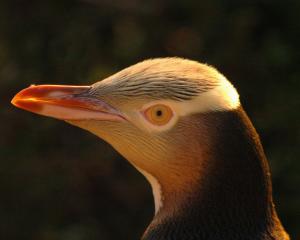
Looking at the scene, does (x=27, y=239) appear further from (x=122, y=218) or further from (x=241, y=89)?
(x=241, y=89)

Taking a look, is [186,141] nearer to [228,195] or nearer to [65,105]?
[228,195]

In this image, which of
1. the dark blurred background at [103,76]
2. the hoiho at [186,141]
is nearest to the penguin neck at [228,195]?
the hoiho at [186,141]

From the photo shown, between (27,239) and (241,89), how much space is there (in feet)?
4.53

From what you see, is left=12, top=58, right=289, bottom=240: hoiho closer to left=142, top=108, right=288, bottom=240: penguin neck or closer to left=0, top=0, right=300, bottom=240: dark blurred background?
left=142, top=108, right=288, bottom=240: penguin neck

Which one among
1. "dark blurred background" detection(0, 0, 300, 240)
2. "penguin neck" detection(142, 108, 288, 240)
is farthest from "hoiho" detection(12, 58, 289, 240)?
"dark blurred background" detection(0, 0, 300, 240)

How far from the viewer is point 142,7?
213 inches

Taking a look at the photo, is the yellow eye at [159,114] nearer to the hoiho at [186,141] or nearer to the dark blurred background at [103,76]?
the hoiho at [186,141]

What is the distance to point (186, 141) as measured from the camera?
8.96 feet

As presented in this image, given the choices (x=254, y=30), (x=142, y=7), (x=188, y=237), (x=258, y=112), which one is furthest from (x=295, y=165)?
(x=188, y=237)

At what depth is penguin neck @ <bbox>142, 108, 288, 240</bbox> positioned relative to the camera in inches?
106

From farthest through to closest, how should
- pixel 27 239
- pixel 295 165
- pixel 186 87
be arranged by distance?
1. pixel 27 239
2. pixel 295 165
3. pixel 186 87

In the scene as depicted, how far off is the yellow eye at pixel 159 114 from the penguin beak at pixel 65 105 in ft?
0.36

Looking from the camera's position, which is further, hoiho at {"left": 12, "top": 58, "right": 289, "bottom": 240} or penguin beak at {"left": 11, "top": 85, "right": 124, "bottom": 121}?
penguin beak at {"left": 11, "top": 85, "right": 124, "bottom": 121}

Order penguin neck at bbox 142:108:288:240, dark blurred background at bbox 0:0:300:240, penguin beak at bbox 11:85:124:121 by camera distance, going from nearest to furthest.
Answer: penguin neck at bbox 142:108:288:240 → penguin beak at bbox 11:85:124:121 → dark blurred background at bbox 0:0:300:240
